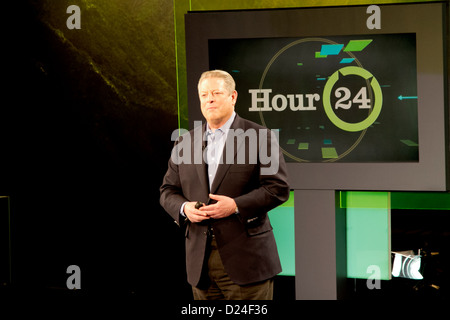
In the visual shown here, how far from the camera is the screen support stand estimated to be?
123 inches

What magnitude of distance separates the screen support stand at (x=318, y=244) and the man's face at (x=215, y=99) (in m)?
1.07

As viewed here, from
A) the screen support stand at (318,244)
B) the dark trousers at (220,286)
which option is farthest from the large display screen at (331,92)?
the dark trousers at (220,286)

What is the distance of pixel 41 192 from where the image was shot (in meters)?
3.82

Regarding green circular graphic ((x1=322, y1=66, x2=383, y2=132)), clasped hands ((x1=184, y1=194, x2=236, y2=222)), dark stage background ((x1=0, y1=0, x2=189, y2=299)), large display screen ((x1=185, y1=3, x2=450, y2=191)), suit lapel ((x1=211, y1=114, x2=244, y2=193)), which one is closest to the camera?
clasped hands ((x1=184, y1=194, x2=236, y2=222))

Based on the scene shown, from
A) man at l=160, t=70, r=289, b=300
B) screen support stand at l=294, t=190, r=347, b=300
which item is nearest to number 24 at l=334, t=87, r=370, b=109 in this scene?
screen support stand at l=294, t=190, r=347, b=300

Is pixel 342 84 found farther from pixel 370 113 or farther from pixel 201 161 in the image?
pixel 201 161

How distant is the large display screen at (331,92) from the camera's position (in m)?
3.03

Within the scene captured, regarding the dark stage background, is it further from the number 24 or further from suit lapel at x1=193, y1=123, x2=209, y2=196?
suit lapel at x1=193, y1=123, x2=209, y2=196

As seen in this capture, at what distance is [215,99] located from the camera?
7.23 ft

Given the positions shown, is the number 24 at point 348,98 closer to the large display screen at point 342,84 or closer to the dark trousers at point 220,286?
the large display screen at point 342,84

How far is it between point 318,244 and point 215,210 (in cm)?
120

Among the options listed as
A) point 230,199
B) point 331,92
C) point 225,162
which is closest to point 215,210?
point 230,199

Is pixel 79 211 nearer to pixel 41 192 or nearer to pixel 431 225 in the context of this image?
pixel 41 192

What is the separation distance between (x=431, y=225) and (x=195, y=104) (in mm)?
1538
